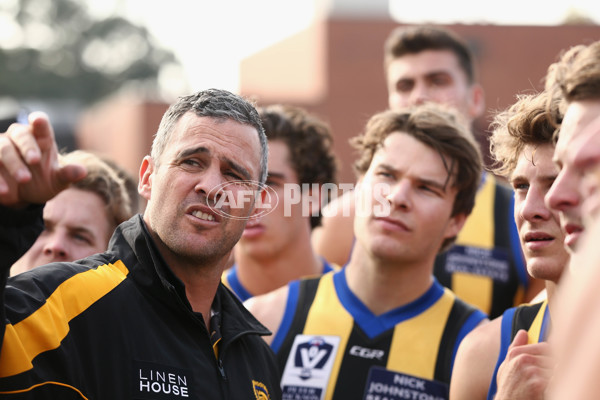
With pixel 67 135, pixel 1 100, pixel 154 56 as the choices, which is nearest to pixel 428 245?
pixel 67 135

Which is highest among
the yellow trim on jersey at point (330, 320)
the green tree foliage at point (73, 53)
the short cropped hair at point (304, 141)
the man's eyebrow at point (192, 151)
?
the green tree foliage at point (73, 53)

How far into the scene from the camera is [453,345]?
166 inches

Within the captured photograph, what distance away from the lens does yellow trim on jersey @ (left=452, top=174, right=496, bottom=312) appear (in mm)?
5367

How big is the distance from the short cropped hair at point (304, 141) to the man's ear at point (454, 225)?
125 cm

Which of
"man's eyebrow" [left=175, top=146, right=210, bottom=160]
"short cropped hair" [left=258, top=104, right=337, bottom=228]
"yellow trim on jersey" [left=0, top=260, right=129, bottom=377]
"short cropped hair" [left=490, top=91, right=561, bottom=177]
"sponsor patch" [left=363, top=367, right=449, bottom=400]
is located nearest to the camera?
"yellow trim on jersey" [left=0, top=260, right=129, bottom=377]

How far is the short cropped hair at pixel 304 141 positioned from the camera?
5.60 meters

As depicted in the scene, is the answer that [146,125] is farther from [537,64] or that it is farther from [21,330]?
[21,330]

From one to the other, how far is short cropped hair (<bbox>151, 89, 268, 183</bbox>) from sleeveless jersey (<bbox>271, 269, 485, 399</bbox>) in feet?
4.04

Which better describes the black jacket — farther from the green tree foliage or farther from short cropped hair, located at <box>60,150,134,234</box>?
the green tree foliage

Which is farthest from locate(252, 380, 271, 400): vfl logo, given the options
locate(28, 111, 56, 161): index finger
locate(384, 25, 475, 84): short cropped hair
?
locate(384, 25, 475, 84): short cropped hair

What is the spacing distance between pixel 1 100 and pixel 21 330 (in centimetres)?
4914

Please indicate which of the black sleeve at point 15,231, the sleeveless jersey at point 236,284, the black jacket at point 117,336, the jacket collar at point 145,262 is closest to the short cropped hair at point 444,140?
the sleeveless jersey at point 236,284

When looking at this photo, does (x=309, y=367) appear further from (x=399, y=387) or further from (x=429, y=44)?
(x=429, y=44)

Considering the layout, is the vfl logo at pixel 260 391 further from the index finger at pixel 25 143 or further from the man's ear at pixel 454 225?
the man's ear at pixel 454 225
